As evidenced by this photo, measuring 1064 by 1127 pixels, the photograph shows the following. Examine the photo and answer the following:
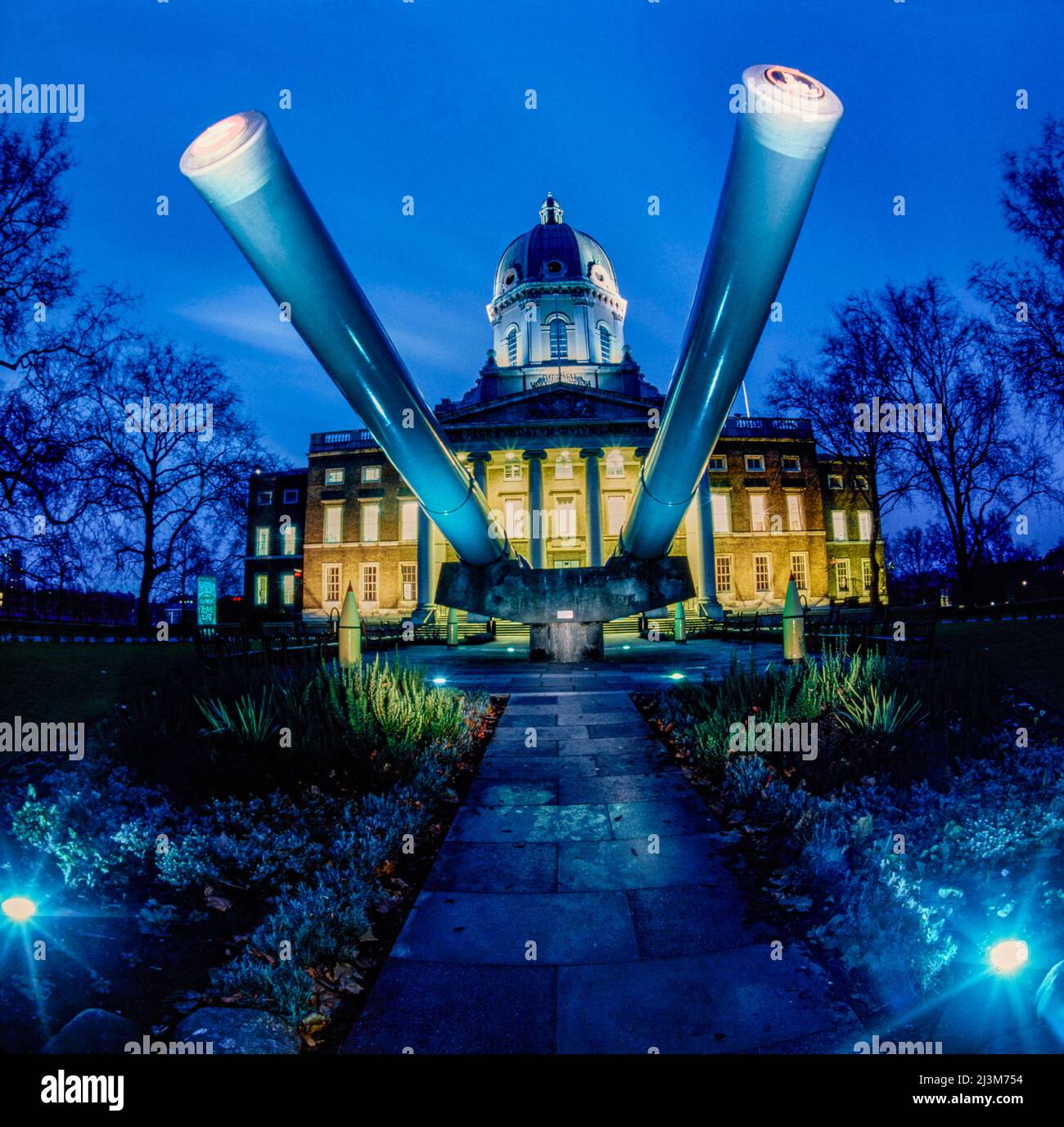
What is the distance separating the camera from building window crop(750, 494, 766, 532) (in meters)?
42.8

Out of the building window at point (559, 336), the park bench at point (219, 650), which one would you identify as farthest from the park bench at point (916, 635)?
the building window at point (559, 336)

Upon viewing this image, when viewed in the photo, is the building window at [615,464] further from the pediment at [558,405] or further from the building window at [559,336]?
the building window at [559,336]

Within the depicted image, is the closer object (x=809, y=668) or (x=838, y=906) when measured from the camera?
→ (x=838, y=906)

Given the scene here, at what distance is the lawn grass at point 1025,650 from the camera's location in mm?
6719

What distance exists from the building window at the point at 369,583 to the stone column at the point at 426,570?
29.4ft

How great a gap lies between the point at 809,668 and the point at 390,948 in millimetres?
5945

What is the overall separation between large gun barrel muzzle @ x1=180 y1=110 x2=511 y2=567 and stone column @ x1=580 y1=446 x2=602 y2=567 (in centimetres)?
3118

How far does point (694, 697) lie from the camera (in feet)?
23.5

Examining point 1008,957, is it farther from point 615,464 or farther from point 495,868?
point 615,464

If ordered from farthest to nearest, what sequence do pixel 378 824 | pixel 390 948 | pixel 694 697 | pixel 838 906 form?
pixel 694 697
pixel 378 824
pixel 838 906
pixel 390 948

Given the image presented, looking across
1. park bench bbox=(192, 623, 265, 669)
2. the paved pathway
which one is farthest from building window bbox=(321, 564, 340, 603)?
the paved pathway

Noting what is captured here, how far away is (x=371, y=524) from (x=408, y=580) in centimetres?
516
